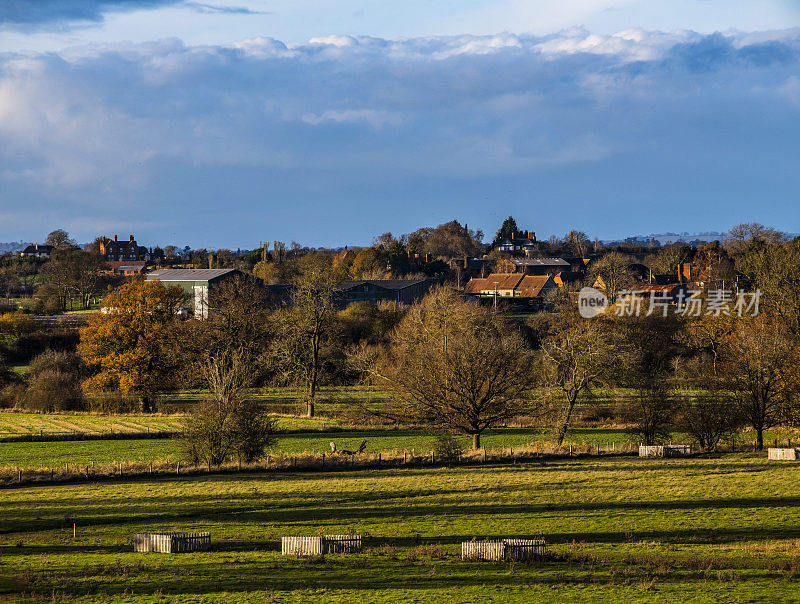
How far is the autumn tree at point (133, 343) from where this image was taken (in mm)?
61094

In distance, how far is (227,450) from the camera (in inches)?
1620

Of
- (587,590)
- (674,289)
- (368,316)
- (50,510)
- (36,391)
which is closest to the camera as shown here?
(587,590)

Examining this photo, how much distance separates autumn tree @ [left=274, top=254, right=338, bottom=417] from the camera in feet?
207

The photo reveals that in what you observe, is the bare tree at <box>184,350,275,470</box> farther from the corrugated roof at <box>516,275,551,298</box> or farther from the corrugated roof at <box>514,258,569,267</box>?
the corrugated roof at <box>514,258,569,267</box>

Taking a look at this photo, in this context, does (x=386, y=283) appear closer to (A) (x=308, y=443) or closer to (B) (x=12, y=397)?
(B) (x=12, y=397)

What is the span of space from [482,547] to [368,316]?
6930 cm

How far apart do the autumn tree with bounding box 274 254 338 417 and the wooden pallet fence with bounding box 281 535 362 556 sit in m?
36.0

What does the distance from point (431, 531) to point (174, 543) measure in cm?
834

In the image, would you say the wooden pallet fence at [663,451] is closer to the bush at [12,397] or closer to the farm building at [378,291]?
the bush at [12,397]

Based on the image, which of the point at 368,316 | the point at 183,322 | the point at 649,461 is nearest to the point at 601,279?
the point at 368,316

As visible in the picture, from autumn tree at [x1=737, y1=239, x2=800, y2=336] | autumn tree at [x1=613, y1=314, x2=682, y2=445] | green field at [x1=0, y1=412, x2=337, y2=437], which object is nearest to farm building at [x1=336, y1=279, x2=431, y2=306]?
autumn tree at [x1=613, y1=314, x2=682, y2=445]

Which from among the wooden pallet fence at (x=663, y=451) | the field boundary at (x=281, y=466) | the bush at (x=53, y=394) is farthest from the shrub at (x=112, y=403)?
the wooden pallet fence at (x=663, y=451)

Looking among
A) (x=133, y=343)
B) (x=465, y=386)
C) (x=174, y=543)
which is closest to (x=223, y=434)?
(x=465, y=386)

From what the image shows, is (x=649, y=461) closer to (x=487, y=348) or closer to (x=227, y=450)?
(x=487, y=348)
